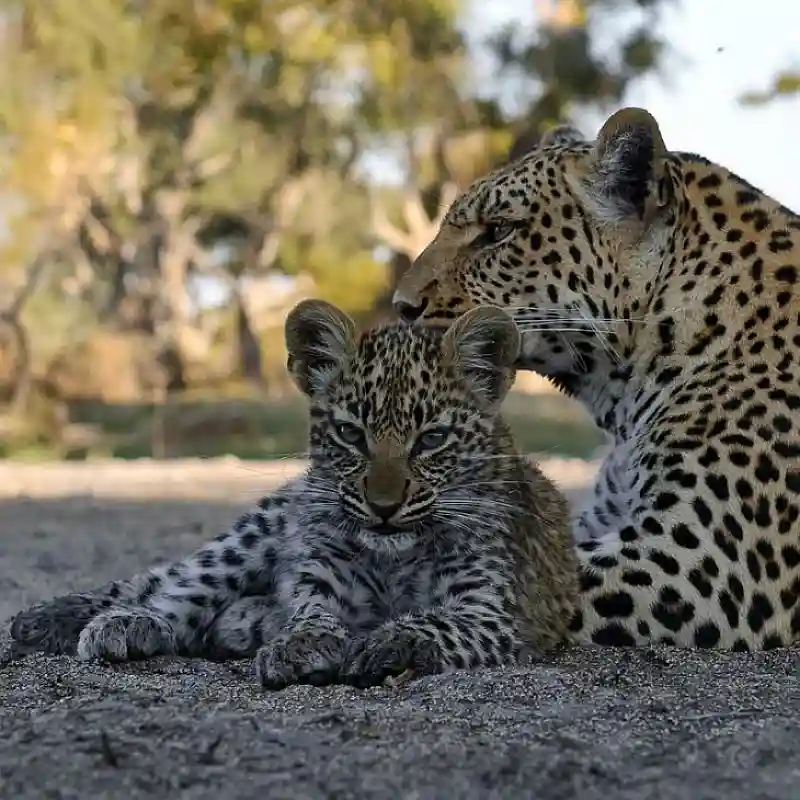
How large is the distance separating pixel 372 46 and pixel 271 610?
2681 centimetres

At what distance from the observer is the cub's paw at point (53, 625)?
4.71 metres

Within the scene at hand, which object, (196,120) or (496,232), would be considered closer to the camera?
(496,232)

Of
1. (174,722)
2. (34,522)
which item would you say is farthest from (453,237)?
(34,522)

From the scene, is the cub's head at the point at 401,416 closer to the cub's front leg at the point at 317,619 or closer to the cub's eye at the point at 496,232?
the cub's front leg at the point at 317,619

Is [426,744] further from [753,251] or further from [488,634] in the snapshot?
[753,251]

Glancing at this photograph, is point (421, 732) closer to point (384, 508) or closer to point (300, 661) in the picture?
point (300, 661)

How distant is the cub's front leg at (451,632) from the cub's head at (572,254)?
1.42 metres

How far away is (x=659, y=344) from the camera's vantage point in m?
5.44

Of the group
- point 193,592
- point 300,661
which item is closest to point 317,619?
point 300,661

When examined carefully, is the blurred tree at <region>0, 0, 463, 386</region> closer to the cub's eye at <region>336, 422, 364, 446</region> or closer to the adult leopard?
the adult leopard

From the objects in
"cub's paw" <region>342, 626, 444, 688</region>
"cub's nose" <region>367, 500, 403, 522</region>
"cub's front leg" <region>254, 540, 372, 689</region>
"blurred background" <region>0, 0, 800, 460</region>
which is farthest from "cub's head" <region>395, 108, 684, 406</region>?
"blurred background" <region>0, 0, 800, 460</region>

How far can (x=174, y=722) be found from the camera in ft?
10.2

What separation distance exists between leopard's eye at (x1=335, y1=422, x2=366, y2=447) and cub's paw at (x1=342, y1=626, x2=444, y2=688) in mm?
668

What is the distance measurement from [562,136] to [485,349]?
2.25m
